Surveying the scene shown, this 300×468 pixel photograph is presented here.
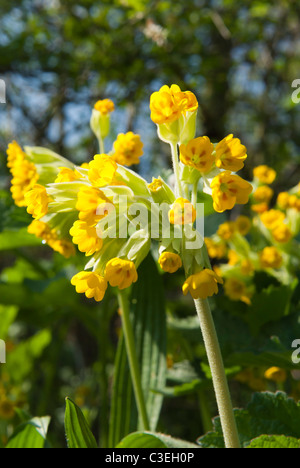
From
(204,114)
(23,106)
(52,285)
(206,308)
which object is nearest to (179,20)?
(204,114)

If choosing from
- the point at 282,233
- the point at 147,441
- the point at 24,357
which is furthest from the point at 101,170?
the point at 24,357

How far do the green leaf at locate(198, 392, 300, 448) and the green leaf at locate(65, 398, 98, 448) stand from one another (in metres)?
0.19

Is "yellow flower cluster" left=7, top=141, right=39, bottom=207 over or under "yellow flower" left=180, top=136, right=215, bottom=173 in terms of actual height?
over

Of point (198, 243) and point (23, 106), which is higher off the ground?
point (23, 106)

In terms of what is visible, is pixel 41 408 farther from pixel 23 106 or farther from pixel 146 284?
pixel 23 106

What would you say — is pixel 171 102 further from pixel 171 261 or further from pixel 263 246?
pixel 263 246

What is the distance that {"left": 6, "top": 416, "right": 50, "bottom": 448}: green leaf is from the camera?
0.87m

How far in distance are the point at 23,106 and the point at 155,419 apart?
2.34 m

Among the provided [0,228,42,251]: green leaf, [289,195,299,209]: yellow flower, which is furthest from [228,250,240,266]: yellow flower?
[0,228,42,251]: green leaf

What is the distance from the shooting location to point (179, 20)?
234cm

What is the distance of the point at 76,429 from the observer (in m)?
0.77

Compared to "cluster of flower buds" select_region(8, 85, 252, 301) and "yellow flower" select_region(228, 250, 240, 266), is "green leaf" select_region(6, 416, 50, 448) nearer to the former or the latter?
"cluster of flower buds" select_region(8, 85, 252, 301)
